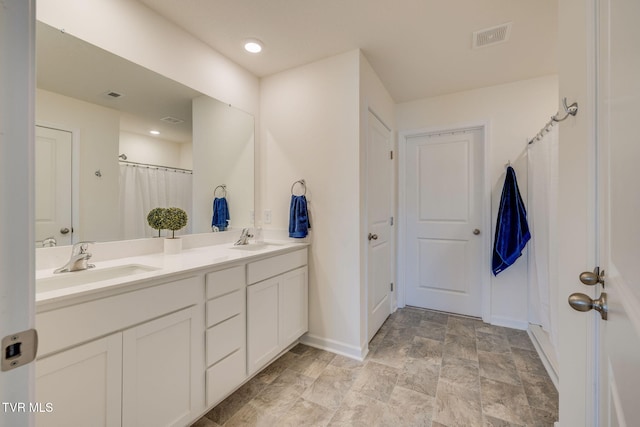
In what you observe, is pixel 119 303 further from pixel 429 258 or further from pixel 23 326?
pixel 429 258

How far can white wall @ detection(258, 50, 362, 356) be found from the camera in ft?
6.82

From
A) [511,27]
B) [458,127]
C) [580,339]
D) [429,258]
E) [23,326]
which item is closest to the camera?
[23,326]

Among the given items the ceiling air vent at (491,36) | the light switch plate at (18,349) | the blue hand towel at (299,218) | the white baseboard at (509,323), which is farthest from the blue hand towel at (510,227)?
the light switch plate at (18,349)

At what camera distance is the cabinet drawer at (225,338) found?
142 cm

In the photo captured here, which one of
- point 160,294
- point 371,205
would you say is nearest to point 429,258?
point 371,205

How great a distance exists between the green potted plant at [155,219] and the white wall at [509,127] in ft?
9.64

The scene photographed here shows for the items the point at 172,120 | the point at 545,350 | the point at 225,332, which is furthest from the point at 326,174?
the point at 545,350

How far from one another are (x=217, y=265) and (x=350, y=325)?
1207 mm

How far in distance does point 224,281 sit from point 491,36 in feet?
8.28

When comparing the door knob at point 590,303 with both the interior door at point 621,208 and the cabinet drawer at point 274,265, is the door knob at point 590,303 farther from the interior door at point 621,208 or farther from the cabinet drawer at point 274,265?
the cabinet drawer at point 274,265

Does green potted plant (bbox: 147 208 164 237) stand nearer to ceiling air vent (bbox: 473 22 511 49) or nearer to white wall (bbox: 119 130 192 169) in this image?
white wall (bbox: 119 130 192 169)

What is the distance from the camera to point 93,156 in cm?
148

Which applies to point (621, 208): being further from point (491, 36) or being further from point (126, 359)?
point (491, 36)

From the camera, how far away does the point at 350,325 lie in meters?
2.11
